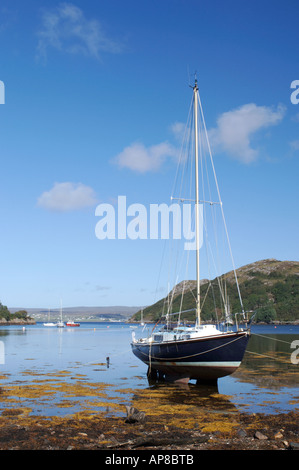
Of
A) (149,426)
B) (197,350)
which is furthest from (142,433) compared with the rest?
(197,350)

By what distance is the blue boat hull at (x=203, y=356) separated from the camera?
104ft

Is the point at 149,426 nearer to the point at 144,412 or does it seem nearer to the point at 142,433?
the point at 142,433

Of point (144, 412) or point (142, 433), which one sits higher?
point (142, 433)

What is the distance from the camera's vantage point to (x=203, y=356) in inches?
1284

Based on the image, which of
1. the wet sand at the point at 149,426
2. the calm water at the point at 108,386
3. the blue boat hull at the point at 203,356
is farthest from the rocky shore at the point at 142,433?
the blue boat hull at the point at 203,356

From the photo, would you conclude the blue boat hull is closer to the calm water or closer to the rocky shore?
the calm water

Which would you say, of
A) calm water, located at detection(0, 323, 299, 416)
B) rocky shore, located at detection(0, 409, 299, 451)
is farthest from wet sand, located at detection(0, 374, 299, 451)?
calm water, located at detection(0, 323, 299, 416)

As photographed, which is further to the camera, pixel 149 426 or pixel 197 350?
pixel 197 350

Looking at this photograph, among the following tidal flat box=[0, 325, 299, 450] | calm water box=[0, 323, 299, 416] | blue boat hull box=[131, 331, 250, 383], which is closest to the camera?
tidal flat box=[0, 325, 299, 450]

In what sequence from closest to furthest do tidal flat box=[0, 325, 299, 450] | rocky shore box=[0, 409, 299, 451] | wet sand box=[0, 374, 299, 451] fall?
rocky shore box=[0, 409, 299, 451], wet sand box=[0, 374, 299, 451], tidal flat box=[0, 325, 299, 450]

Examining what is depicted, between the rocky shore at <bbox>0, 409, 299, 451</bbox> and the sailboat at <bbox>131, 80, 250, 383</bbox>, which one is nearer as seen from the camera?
the rocky shore at <bbox>0, 409, 299, 451</bbox>

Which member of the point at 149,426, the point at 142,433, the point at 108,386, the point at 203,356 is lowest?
the point at 108,386

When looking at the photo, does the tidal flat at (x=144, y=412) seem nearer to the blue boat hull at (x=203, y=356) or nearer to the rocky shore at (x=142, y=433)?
the rocky shore at (x=142, y=433)

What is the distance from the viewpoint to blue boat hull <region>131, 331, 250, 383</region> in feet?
104
